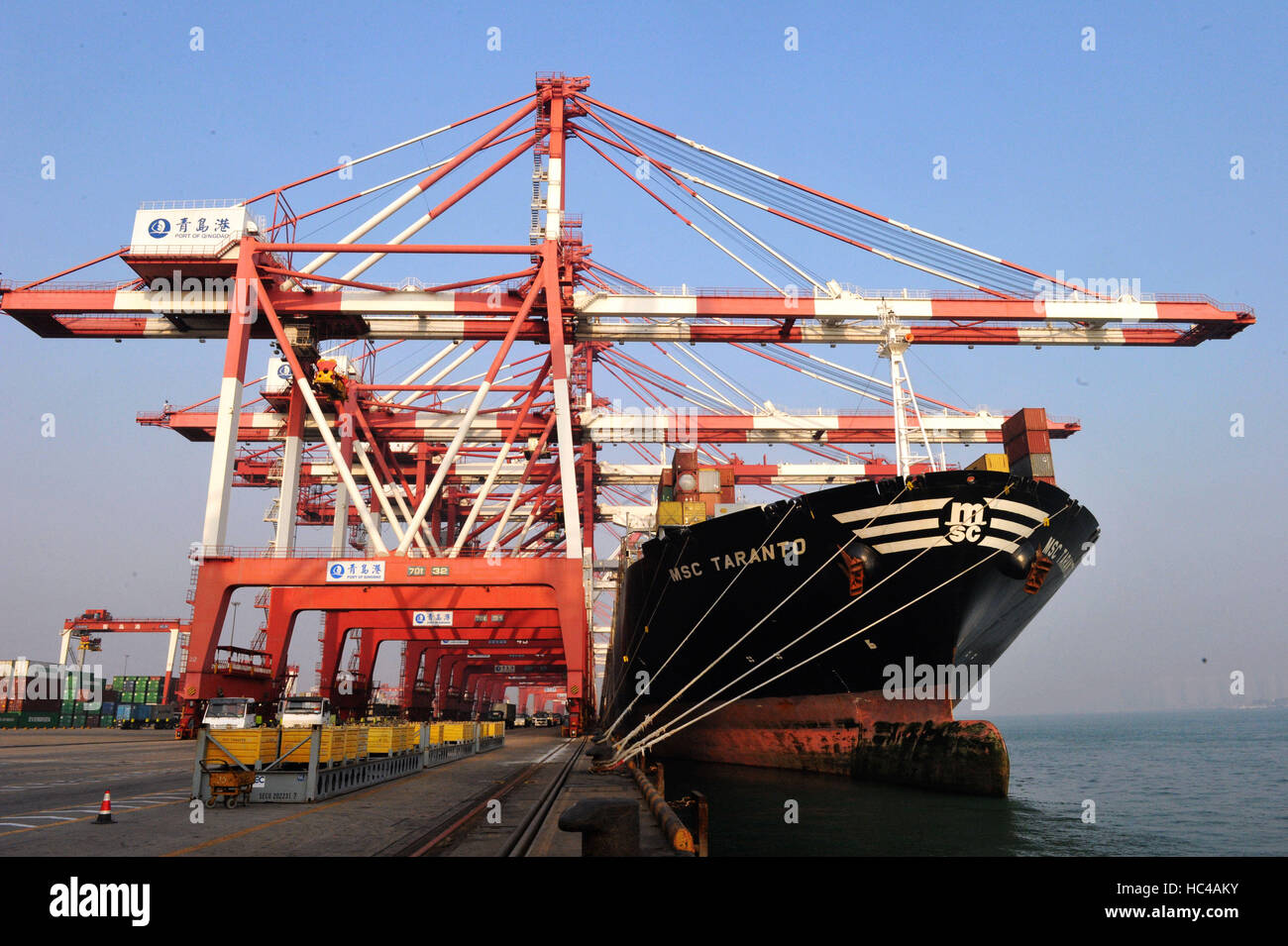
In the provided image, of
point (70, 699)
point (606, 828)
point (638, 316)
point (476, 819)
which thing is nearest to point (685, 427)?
point (638, 316)

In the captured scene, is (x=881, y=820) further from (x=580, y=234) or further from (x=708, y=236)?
(x=580, y=234)

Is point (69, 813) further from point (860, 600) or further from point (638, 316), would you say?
point (638, 316)

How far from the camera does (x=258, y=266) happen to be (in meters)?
32.1

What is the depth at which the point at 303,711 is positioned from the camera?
21891 millimetres

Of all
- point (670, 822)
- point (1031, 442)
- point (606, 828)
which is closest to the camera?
point (606, 828)

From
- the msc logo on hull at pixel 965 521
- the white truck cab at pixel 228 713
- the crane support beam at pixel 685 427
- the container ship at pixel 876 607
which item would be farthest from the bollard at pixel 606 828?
the crane support beam at pixel 685 427

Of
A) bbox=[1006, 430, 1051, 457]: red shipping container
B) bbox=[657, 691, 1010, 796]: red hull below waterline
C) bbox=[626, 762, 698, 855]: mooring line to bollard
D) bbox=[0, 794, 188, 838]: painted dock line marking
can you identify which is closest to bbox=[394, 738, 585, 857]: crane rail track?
bbox=[626, 762, 698, 855]: mooring line to bollard

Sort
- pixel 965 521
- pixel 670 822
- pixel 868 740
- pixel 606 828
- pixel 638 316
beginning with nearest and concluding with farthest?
pixel 606 828
pixel 670 822
pixel 965 521
pixel 868 740
pixel 638 316

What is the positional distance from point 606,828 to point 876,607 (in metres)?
16.4

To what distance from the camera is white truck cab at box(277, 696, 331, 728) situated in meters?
21.6

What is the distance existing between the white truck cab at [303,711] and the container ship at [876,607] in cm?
827

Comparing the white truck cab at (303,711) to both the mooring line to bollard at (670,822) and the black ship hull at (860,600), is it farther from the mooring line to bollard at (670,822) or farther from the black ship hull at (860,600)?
the mooring line to bollard at (670,822)

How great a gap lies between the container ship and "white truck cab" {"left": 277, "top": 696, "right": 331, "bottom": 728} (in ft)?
27.1
